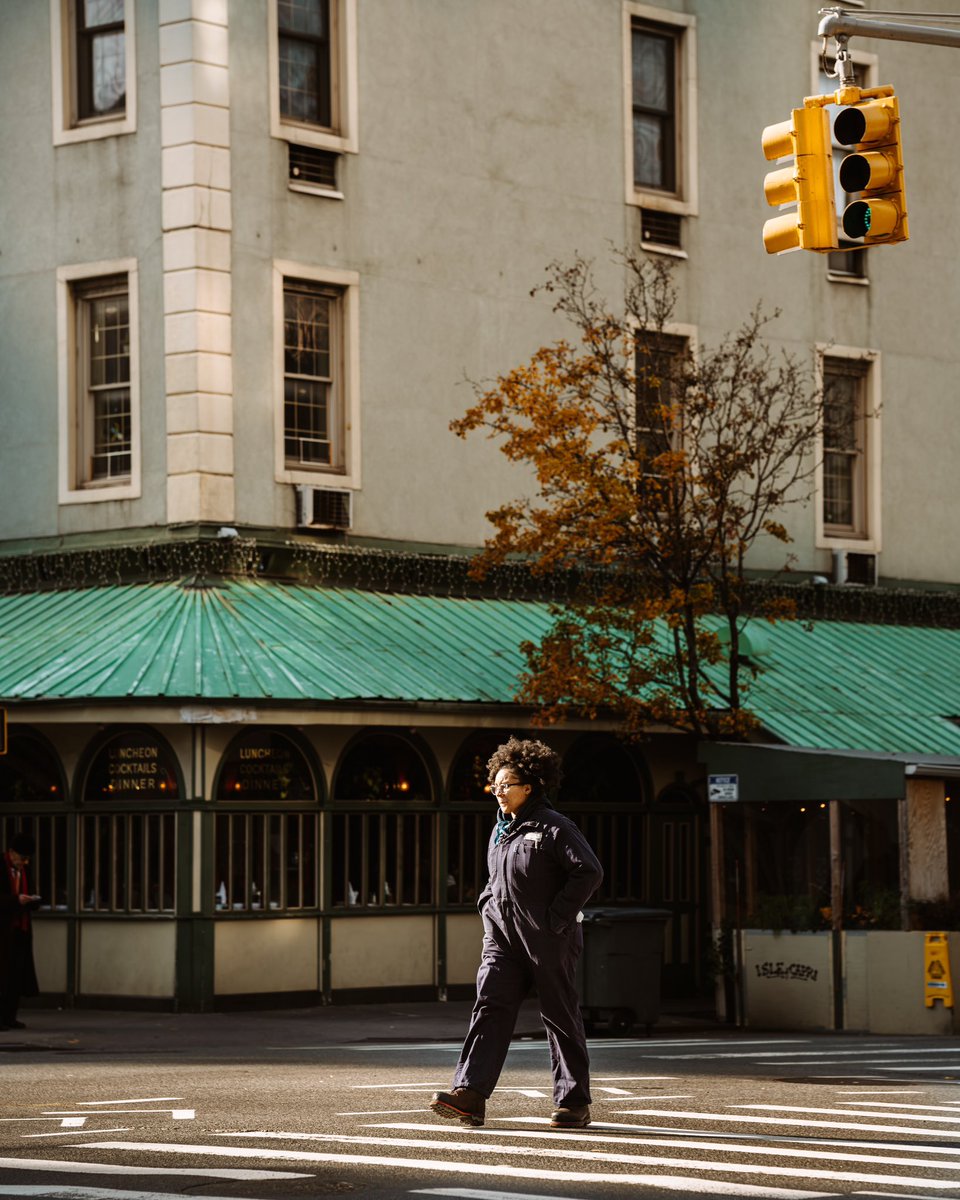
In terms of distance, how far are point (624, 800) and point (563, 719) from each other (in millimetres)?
3044

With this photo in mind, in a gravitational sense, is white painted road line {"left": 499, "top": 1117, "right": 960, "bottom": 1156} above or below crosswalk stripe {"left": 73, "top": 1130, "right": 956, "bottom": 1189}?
below

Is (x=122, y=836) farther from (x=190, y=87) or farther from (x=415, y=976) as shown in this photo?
(x=190, y=87)

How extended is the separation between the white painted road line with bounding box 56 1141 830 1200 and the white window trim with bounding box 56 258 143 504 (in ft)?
48.6

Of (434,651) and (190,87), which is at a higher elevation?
(190,87)

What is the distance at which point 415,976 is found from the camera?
82.3 feet

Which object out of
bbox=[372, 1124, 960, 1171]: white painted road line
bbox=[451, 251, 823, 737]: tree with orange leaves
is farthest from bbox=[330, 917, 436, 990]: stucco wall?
bbox=[372, 1124, 960, 1171]: white painted road line

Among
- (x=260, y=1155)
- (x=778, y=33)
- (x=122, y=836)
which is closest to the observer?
(x=260, y=1155)

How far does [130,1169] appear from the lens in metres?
10.1

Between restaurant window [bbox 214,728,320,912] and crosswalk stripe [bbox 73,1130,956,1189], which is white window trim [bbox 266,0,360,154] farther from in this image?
crosswalk stripe [bbox 73,1130,956,1189]

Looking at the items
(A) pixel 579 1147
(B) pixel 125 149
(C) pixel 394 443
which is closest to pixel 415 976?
(C) pixel 394 443

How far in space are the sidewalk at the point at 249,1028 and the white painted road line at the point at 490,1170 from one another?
7.42 metres

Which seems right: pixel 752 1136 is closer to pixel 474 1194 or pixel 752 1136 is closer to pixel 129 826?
pixel 474 1194

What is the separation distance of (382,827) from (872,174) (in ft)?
42.9

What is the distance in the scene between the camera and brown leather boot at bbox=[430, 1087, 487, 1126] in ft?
37.9
